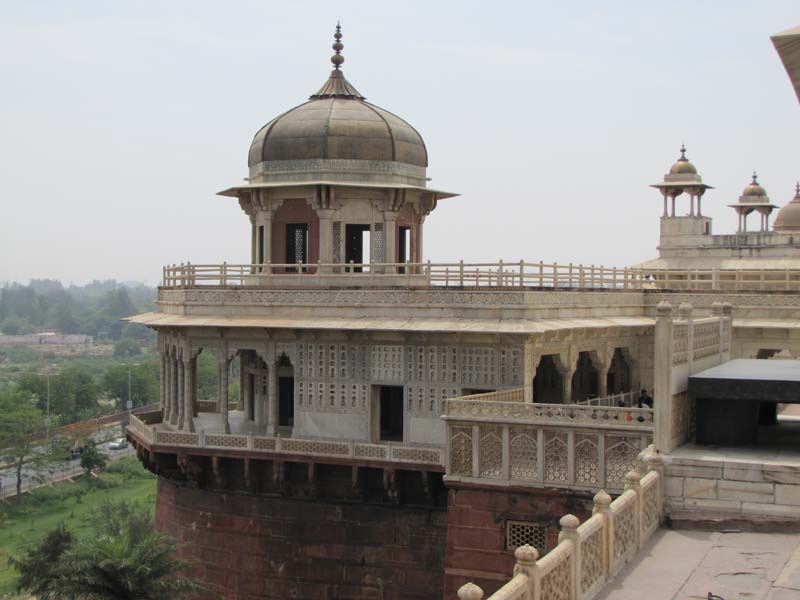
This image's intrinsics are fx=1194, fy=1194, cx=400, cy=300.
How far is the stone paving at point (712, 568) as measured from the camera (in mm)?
10016

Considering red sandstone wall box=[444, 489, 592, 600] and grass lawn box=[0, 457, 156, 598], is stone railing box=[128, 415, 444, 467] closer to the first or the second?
red sandstone wall box=[444, 489, 592, 600]

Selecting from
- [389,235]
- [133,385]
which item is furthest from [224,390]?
[133,385]

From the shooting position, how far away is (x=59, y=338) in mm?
199500

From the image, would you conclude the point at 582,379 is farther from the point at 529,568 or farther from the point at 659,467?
the point at 529,568

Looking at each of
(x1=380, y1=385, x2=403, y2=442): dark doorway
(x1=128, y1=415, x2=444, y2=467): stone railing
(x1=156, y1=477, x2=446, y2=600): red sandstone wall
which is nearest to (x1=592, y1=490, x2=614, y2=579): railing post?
(x1=128, y1=415, x2=444, y2=467): stone railing

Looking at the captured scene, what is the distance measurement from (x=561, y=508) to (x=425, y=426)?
15.9 feet

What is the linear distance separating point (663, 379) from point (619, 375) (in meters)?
15.0

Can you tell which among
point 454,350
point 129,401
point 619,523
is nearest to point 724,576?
point 619,523

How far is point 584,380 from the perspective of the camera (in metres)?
28.0

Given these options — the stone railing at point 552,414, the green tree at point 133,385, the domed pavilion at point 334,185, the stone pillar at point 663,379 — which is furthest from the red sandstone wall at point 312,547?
the green tree at point 133,385

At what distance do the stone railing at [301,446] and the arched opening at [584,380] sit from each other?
6994 mm

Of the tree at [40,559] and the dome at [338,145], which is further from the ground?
the dome at [338,145]

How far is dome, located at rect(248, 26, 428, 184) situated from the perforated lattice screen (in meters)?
10.6

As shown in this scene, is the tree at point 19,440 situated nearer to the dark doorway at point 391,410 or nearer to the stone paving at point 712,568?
the dark doorway at point 391,410
